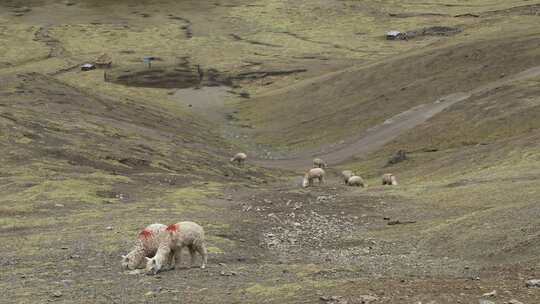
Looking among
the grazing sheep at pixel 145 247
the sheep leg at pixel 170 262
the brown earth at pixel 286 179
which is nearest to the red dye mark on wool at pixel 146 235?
the grazing sheep at pixel 145 247

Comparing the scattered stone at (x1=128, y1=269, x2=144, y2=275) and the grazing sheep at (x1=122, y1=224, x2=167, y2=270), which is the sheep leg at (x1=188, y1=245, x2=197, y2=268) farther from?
the scattered stone at (x1=128, y1=269, x2=144, y2=275)

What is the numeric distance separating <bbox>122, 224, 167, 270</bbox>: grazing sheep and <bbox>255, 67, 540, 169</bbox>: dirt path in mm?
43487

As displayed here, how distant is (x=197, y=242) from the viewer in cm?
2212

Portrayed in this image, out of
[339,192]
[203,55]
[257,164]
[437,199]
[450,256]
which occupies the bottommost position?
[203,55]

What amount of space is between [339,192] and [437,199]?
812cm

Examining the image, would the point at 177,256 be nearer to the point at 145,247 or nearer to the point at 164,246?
the point at 164,246

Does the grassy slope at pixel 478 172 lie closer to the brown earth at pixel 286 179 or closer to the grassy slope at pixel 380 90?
the brown earth at pixel 286 179

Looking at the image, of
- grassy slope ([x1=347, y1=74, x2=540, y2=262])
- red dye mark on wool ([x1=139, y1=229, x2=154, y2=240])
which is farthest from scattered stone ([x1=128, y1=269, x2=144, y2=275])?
grassy slope ([x1=347, y1=74, x2=540, y2=262])

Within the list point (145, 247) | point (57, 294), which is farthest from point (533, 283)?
point (57, 294)

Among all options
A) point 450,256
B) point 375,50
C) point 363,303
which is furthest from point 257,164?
point 375,50

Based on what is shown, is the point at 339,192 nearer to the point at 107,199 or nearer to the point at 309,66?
the point at 107,199

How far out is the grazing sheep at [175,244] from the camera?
21344mm

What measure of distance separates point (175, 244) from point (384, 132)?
54.4m

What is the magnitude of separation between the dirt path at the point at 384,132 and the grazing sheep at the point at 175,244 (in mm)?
43525
